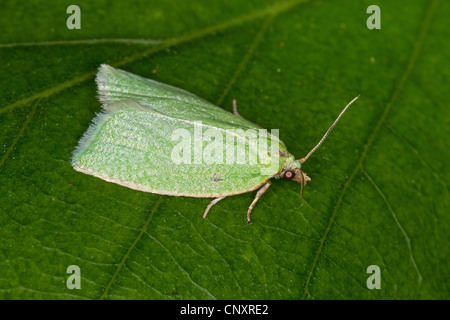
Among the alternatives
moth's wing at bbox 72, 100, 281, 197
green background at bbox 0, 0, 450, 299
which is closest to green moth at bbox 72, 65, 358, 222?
moth's wing at bbox 72, 100, 281, 197

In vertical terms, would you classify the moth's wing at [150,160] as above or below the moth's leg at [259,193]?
above

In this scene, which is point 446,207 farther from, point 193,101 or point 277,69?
point 193,101

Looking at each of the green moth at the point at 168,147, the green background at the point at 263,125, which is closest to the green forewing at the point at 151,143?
the green moth at the point at 168,147

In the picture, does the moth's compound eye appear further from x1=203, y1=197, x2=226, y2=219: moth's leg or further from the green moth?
x1=203, y1=197, x2=226, y2=219: moth's leg

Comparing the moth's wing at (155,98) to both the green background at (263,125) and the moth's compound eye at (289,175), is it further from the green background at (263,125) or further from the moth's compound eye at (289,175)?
the moth's compound eye at (289,175)

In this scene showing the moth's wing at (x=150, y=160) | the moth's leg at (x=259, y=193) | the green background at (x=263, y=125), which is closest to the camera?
the green background at (x=263, y=125)

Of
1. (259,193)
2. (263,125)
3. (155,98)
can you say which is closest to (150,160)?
(155,98)

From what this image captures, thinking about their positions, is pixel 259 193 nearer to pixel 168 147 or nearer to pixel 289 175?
pixel 289 175

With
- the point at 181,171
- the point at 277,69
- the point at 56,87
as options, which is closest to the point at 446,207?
the point at 277,69
